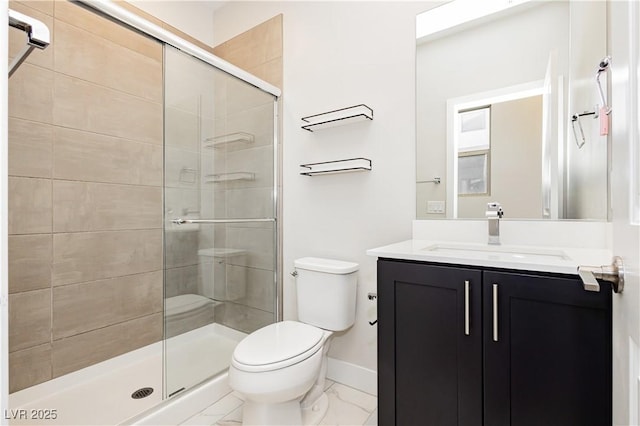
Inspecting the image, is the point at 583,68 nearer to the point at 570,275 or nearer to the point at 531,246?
the point at 531,246

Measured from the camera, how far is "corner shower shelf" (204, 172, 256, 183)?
1.87m

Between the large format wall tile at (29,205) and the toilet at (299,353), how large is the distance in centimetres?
129

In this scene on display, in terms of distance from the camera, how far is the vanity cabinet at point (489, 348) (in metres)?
0.85

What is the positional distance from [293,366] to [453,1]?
1.88 meters

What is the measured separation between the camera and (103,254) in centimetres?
193

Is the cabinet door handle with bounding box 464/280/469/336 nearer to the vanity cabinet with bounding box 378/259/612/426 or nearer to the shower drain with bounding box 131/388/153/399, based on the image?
the vanity cabinet with bounding box 378/259/612/426

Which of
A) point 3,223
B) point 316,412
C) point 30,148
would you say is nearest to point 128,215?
point 30,148

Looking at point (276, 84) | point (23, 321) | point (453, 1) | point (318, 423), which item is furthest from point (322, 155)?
point (23, 321)

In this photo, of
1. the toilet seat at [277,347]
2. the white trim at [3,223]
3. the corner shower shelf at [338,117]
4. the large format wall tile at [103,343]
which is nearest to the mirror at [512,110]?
the corner shower shelf at [338,117]

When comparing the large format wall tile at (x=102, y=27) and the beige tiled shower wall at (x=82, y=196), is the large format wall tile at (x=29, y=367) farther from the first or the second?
the large format wall tile at (x=102, y=27)

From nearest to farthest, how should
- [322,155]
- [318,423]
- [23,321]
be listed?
[318,423] < [23,321] < [322,155]

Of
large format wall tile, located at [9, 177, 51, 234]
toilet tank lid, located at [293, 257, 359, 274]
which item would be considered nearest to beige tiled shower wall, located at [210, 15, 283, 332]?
toilet tank lid, located at [293, 257, 359, 274]

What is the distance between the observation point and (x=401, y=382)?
113 cm

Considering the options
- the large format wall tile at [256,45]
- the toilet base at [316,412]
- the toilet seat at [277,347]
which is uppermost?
the large format wall tile at [256,45]
